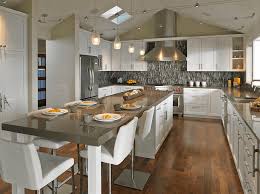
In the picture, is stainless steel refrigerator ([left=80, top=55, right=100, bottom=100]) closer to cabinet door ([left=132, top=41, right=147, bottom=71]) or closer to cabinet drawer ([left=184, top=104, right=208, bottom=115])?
cabinet door ([left=132, top=41, right=147, bottom=71])

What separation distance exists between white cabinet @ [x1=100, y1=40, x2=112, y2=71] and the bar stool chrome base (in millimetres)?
4918

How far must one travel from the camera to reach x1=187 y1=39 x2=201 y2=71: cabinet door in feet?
22.9

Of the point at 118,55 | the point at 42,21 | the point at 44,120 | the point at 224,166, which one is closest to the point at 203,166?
the point at 224,166

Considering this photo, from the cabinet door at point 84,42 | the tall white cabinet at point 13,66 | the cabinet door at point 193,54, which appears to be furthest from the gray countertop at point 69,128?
the cabinet door at point 193,54

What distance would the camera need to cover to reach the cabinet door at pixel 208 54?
268 inches

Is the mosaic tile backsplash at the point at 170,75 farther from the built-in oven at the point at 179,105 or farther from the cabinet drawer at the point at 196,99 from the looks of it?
the built-in oven at the point at 179,105

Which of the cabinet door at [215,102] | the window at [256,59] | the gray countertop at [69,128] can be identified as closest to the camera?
the gray countertop at [69,128]

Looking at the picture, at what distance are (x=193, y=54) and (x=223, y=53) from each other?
33.9 inches

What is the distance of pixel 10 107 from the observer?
4.05 metres

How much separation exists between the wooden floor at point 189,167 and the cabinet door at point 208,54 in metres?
2.56

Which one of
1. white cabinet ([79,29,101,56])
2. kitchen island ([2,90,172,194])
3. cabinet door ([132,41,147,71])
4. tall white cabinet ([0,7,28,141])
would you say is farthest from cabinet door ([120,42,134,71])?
kitchen island ([2,90,172,194])

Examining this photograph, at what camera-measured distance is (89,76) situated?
20.0 ft

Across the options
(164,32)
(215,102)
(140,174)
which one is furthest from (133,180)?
(164,32)

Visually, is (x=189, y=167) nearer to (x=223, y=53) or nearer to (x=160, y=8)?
(x=223, y=53)
